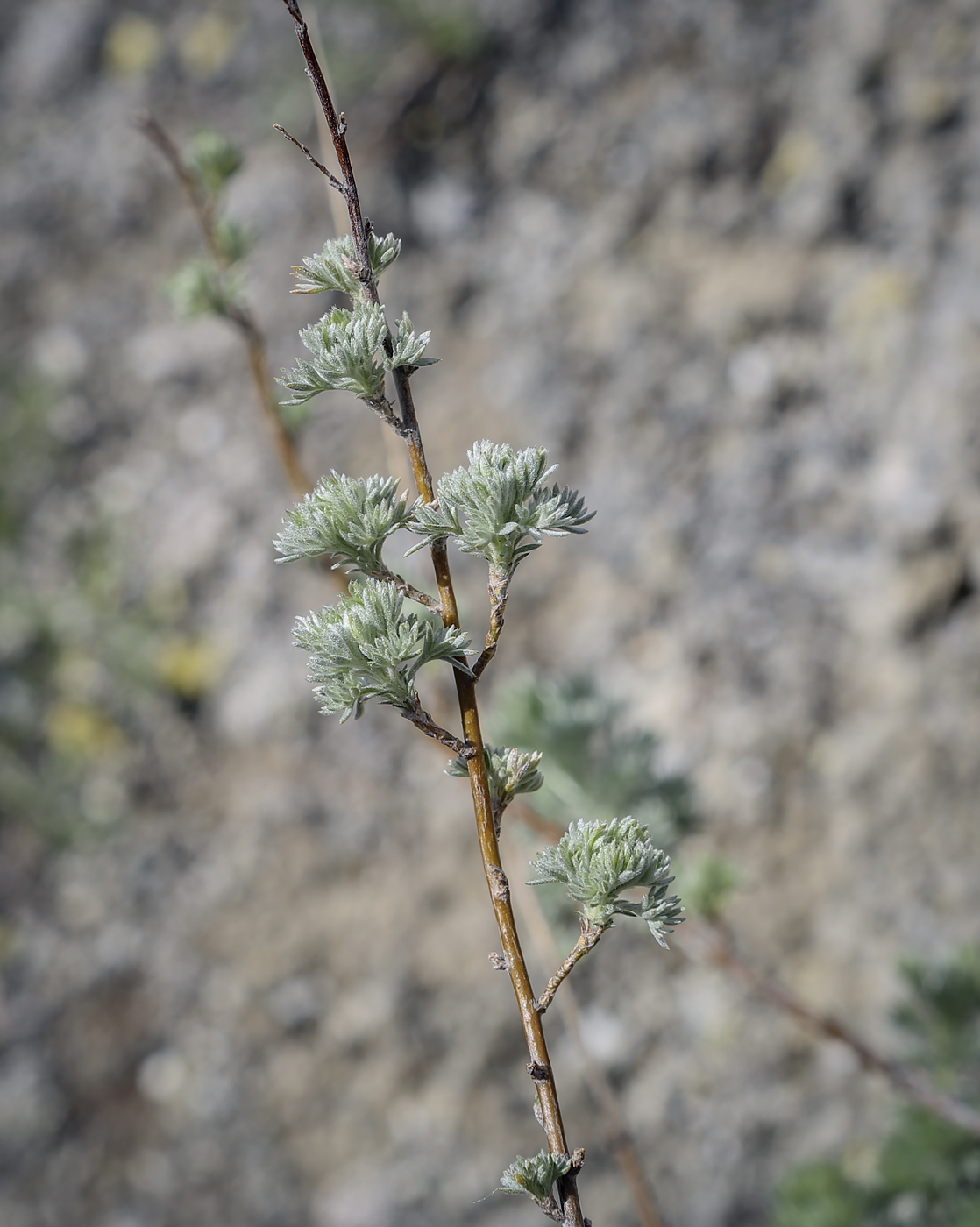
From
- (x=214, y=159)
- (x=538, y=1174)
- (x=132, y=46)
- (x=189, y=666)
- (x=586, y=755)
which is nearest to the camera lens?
(x=538, y=1174)

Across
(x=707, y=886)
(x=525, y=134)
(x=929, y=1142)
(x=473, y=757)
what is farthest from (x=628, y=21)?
(x=929, y=1142)

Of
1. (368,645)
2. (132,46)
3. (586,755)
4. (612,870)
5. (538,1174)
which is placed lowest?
(538,1174)

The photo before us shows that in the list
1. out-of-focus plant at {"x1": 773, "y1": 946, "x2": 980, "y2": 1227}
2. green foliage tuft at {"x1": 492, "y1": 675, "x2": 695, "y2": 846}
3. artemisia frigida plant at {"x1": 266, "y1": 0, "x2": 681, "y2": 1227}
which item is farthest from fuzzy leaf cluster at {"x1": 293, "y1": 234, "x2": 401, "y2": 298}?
out-of-focus plant at {"x1": 773, "y1": 946, "x2": 980, "y2": 1227}

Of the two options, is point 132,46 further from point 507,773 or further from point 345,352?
point 507,773

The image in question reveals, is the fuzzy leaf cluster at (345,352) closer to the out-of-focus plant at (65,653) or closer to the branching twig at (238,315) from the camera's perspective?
the branching twig at (238,315)

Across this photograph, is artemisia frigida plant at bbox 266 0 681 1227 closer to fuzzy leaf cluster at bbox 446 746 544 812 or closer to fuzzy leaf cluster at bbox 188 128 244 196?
fuzzy leaf cluster at bbox 446 746 544 812

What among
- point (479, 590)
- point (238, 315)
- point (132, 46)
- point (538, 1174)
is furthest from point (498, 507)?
point (132, 46)

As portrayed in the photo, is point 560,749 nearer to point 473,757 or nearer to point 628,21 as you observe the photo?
point 473,757

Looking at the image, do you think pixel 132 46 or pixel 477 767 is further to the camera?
pixel 132 46

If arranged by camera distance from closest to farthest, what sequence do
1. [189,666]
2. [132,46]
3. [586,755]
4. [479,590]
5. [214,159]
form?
1. [214,159]
2. [586,755]
3. [479,590]
4. [189,666]
5. [132,46]
